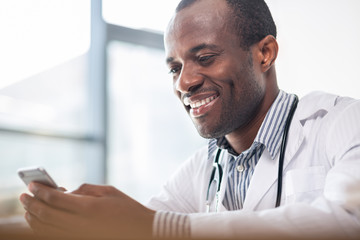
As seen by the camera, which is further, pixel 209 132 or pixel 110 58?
pixel 110 58

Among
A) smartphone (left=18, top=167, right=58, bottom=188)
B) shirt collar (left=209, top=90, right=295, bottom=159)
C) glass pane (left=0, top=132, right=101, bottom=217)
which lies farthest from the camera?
glass pane (left=0, top=132, right=101, bottom=217)

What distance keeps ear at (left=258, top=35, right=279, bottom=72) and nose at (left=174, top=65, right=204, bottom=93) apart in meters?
0.24

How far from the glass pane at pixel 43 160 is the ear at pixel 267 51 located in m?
1.75

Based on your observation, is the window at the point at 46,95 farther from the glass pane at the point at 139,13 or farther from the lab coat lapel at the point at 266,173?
the lab coat lapel at the point at 266,173

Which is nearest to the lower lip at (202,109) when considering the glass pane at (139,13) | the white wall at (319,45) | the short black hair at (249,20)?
the short black hair at (249,20)

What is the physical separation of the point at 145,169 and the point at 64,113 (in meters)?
0.85

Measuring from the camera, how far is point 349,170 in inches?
33.5

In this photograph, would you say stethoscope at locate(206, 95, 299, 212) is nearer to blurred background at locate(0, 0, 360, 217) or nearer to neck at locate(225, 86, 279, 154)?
neck at locate(225, 86, 279, 154)

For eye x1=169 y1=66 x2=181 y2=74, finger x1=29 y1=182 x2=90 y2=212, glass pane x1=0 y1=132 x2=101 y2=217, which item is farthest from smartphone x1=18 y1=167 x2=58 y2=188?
glass pane x1=0 y1=132 x2=101 y2=217

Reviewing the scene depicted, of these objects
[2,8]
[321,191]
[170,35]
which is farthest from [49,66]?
[321,191]

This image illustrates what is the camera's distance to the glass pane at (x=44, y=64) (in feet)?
8.90

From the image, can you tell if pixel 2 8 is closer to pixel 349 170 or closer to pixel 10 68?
pixel 10 68

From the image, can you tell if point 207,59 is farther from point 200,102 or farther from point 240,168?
point 240,168

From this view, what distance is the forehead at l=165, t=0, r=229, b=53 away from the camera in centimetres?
130
